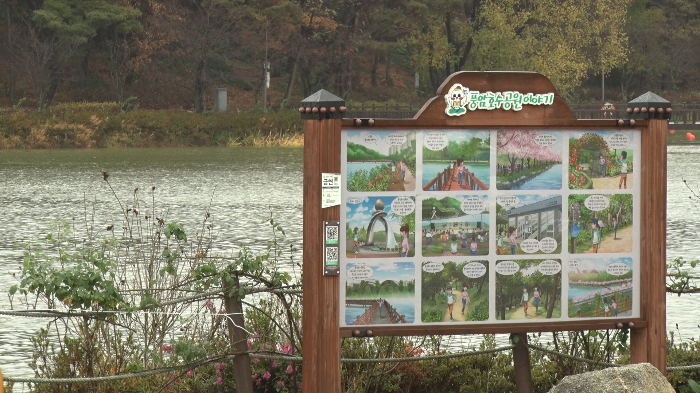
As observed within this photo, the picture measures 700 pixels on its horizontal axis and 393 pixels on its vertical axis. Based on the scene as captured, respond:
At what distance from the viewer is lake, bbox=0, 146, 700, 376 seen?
36.2ft

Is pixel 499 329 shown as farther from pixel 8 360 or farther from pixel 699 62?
pixel 699 62

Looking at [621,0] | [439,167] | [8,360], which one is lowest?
[8,360]

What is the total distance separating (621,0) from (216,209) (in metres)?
49.5

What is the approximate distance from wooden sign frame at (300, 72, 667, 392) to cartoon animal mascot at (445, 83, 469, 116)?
0.02 metres

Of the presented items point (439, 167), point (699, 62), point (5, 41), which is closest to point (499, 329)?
point (439, 167)

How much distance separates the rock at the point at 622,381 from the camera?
17.3 ft

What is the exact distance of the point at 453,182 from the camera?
5691mm

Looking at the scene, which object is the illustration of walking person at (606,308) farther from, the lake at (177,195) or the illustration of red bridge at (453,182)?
the lake at (177,195)

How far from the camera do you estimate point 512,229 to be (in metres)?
5.79

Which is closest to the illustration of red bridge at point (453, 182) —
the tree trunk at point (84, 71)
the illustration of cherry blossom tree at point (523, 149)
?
the illustration of cherry blossom tree at point (523, 149)

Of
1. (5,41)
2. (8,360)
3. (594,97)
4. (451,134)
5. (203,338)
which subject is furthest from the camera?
(594,97)

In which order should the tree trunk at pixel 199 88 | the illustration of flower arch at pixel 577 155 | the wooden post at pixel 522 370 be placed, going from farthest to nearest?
the tree trunk at pixel 199 88 → the wooden post at pixel 522 370 → the illustration of flower arch at pixel 577 155

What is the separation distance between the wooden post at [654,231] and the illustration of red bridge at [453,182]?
95 centimetres

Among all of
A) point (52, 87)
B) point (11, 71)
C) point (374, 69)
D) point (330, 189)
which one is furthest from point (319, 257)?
point (374, 69)
